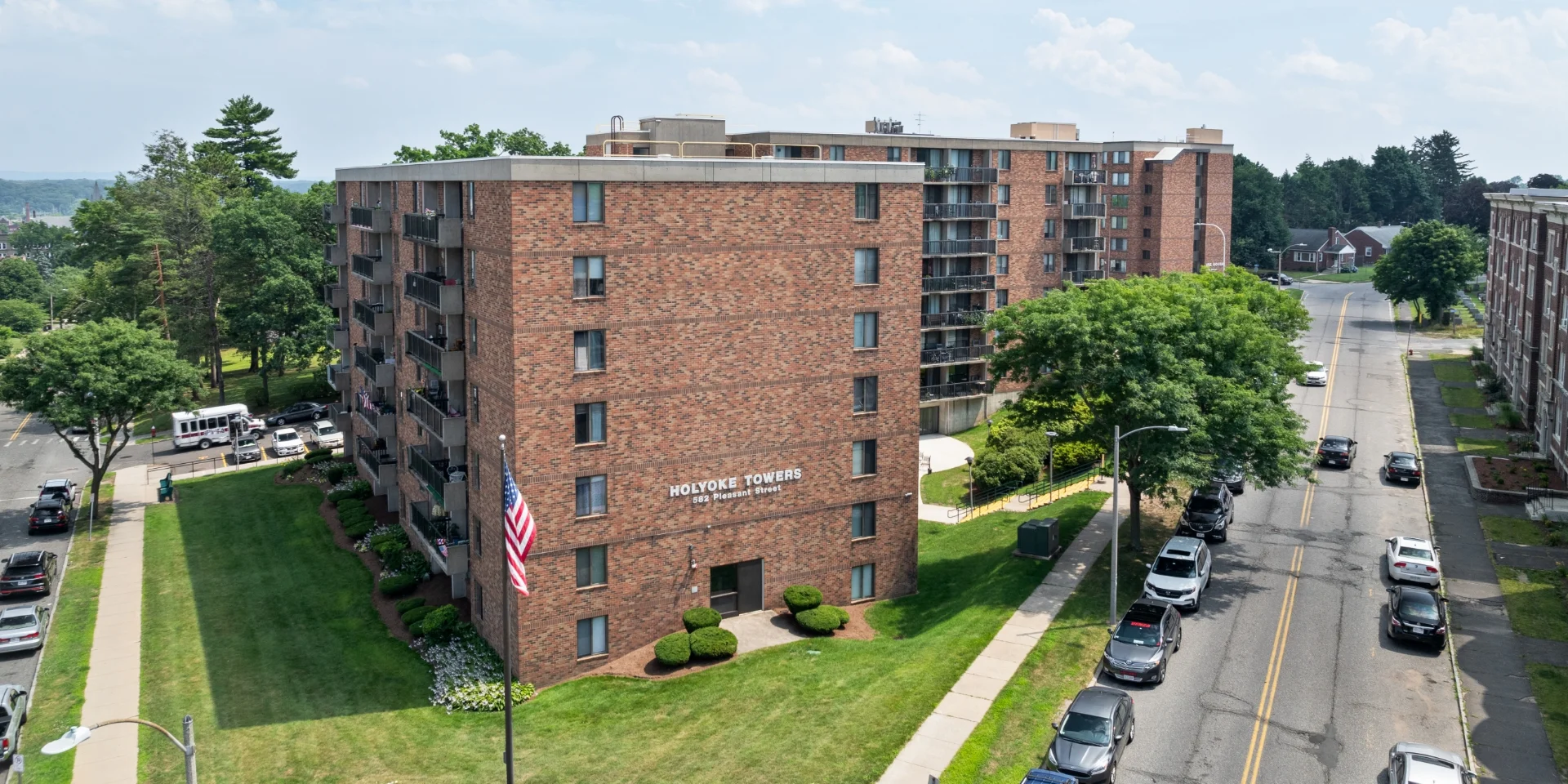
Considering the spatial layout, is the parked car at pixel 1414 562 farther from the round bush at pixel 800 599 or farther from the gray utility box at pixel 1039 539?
the round bush at pixel 800 599

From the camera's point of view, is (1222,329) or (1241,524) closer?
(1222,329)

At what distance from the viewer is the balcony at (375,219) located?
5603 cm

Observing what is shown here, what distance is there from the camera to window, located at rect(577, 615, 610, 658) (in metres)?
41.4

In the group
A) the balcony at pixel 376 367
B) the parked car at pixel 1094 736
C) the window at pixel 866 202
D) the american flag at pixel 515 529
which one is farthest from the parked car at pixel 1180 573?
the balcony at pixel 376 367

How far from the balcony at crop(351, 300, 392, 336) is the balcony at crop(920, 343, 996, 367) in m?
35.1

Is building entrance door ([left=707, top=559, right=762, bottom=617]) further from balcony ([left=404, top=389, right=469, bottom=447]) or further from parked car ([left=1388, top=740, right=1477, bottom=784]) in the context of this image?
parked car ([left=1388, top=740, right=1477, bottom=784])

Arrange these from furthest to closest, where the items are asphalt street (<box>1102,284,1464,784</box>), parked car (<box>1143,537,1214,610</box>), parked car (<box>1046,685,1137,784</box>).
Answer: parked car (<box>1143,537,1214,610</box>)
asphalt street (<box>1102,284,1464,784</box>)
parked car (<box>1046,685,1137,784</box>)

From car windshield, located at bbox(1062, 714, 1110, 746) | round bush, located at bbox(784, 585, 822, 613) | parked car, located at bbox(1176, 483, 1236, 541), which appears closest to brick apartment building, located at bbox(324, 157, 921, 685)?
round bush, located at bbox(784, 585, 822, 613)

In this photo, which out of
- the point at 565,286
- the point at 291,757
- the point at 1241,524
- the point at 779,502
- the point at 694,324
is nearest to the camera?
the point at 291,757

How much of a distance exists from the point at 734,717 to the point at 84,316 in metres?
108

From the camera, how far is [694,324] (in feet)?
138

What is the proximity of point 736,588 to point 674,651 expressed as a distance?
14.3 feet

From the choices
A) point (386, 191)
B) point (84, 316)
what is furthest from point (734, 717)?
point (84, 316)

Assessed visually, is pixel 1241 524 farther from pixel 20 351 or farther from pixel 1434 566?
pixel 20 351
